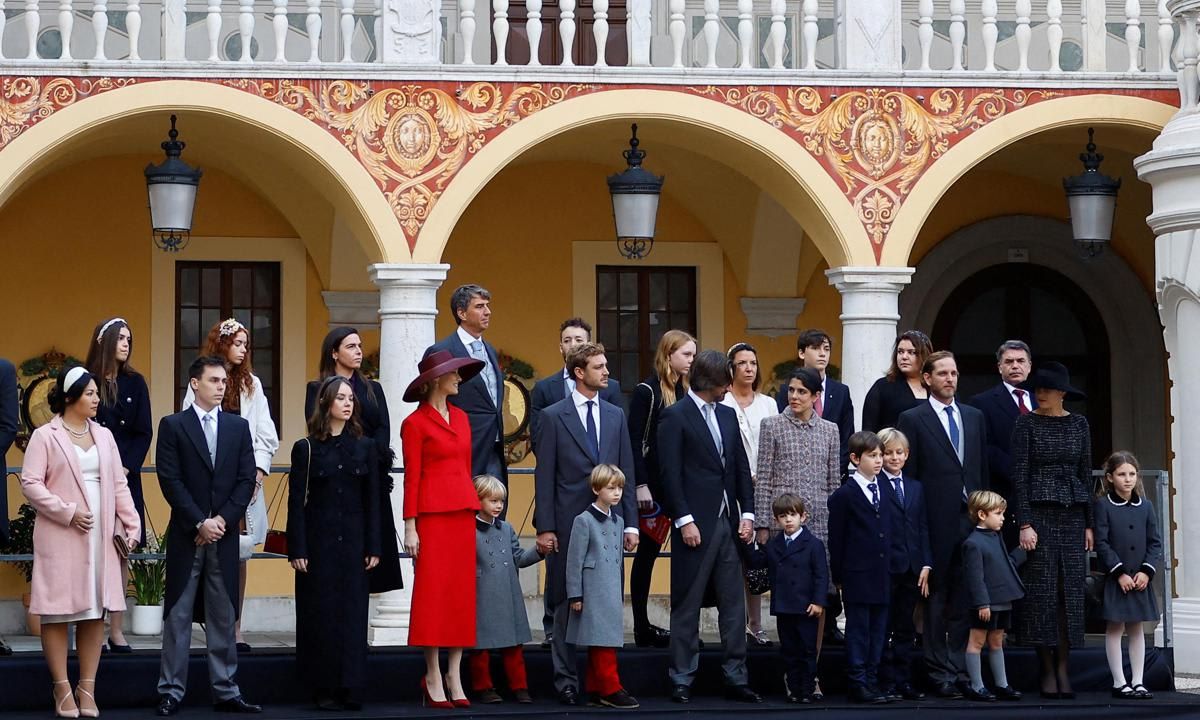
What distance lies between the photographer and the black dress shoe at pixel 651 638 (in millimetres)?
10750

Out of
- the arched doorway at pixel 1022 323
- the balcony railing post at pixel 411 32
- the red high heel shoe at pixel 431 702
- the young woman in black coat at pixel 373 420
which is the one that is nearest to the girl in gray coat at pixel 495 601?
the red high heel shoe at pixel 431 702

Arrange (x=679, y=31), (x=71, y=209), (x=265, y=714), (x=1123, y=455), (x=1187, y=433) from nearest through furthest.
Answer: (x=265, y=714) → (x=1123, y=455) → (x=1187, y=433) → (x=679, y=31) → (x=71, y=209)

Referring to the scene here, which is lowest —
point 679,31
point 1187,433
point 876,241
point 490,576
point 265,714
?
point 265,714

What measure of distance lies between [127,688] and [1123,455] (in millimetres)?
5134

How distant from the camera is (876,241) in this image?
1316 centimetres

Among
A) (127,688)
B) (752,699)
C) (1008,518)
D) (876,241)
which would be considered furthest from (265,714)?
(876,241)

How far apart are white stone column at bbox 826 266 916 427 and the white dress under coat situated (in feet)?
13.5

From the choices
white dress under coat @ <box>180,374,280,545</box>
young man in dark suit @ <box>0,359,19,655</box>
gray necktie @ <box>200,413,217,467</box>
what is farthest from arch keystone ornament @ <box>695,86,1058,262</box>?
young man in dark suit @ <box>0,359,19,655</box>

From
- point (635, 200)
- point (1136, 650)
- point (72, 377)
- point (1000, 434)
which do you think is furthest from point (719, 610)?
point (635, 200)

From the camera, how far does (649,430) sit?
34.8 feet

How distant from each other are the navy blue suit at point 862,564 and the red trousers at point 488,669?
1.62m

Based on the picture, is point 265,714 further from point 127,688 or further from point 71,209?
point 71,209

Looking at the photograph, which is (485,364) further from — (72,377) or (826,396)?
(72,377)

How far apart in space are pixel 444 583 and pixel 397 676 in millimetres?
859
